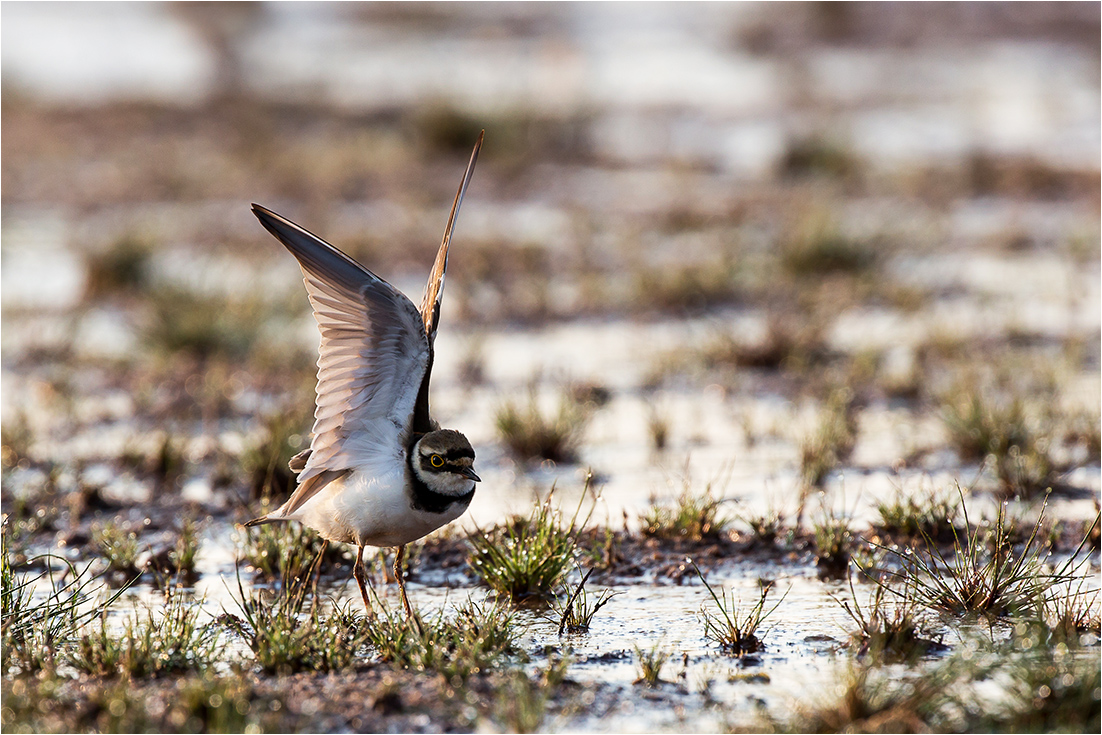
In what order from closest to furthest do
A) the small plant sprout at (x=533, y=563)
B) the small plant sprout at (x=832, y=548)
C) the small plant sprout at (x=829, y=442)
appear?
the small plant sprout at (x=533, y=563) < the small plant sprout at (x=832, y=548) < the small plant sprout at (x=829, y=442)

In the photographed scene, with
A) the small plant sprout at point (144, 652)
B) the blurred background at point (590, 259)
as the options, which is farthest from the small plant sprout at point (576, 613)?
the blurred background at point (590, 259)

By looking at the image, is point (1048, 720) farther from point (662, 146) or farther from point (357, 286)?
point (662, 146)

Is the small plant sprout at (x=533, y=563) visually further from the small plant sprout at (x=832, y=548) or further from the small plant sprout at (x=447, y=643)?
the small plant sprout at (x=832, y=548)

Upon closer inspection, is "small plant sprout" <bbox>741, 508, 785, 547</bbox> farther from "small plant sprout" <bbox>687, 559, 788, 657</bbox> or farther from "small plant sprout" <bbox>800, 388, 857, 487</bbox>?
"small plant sprout" <bbox>687, 559, 788, 657</bbox>

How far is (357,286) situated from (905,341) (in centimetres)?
625

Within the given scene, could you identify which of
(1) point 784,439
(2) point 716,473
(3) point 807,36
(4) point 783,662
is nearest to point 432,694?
(4) point 783,662

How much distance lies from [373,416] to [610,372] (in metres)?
4.58

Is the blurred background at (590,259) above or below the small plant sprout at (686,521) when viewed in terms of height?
above

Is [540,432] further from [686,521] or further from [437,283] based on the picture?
[437,283]

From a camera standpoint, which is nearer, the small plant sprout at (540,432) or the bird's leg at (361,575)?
the bird's leg at (361,575)

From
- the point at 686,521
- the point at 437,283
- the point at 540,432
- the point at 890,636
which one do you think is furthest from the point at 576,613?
the point at 540,432

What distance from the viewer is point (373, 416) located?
479cm

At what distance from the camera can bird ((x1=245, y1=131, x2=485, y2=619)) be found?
14.9 feet

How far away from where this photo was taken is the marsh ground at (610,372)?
4340 millimetres
